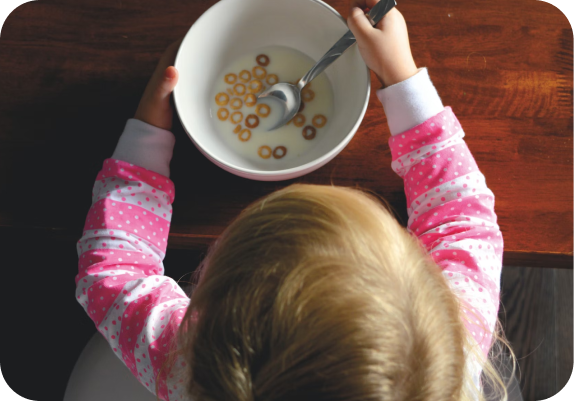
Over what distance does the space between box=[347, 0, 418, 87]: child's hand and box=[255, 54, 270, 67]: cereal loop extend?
139mm

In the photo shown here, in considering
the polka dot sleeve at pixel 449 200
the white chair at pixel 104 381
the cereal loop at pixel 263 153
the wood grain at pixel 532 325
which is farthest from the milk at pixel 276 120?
the wood grain at pixel 532 325

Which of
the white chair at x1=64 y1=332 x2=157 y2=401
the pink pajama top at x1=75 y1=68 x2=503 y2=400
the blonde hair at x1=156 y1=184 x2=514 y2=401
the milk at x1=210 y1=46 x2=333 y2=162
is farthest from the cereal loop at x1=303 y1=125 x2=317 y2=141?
the white chair at x1=64 y1=332 x2=157 y2=401

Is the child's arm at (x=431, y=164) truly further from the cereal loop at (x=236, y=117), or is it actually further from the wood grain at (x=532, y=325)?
the wood grain at (x=532, y=325)

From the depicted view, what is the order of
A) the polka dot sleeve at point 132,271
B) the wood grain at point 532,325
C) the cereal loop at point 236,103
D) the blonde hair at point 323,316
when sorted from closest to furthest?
1. the blonde hair at point 323,316
2. the polka dot sleeve at point 132,271
3. the cereal loop at point 236,103
4. the wood grain at point 532,325

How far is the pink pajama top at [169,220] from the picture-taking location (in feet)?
1.98

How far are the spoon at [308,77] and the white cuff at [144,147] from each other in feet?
0.50

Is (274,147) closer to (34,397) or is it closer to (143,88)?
(143,88)

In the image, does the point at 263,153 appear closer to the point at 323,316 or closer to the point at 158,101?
the point at 158,101

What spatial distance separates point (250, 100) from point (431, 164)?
0.27m

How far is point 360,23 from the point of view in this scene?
616 mm

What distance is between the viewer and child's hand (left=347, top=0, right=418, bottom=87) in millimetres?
620

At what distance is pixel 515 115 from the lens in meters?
0.68

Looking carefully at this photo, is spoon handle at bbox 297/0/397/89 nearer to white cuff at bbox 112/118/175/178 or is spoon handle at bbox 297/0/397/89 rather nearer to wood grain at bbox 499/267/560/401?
white cuff at bbox 112/118/175/178

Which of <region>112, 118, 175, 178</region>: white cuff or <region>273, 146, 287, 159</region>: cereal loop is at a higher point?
<region>112, 118, 175, 178</region>: white cuff
